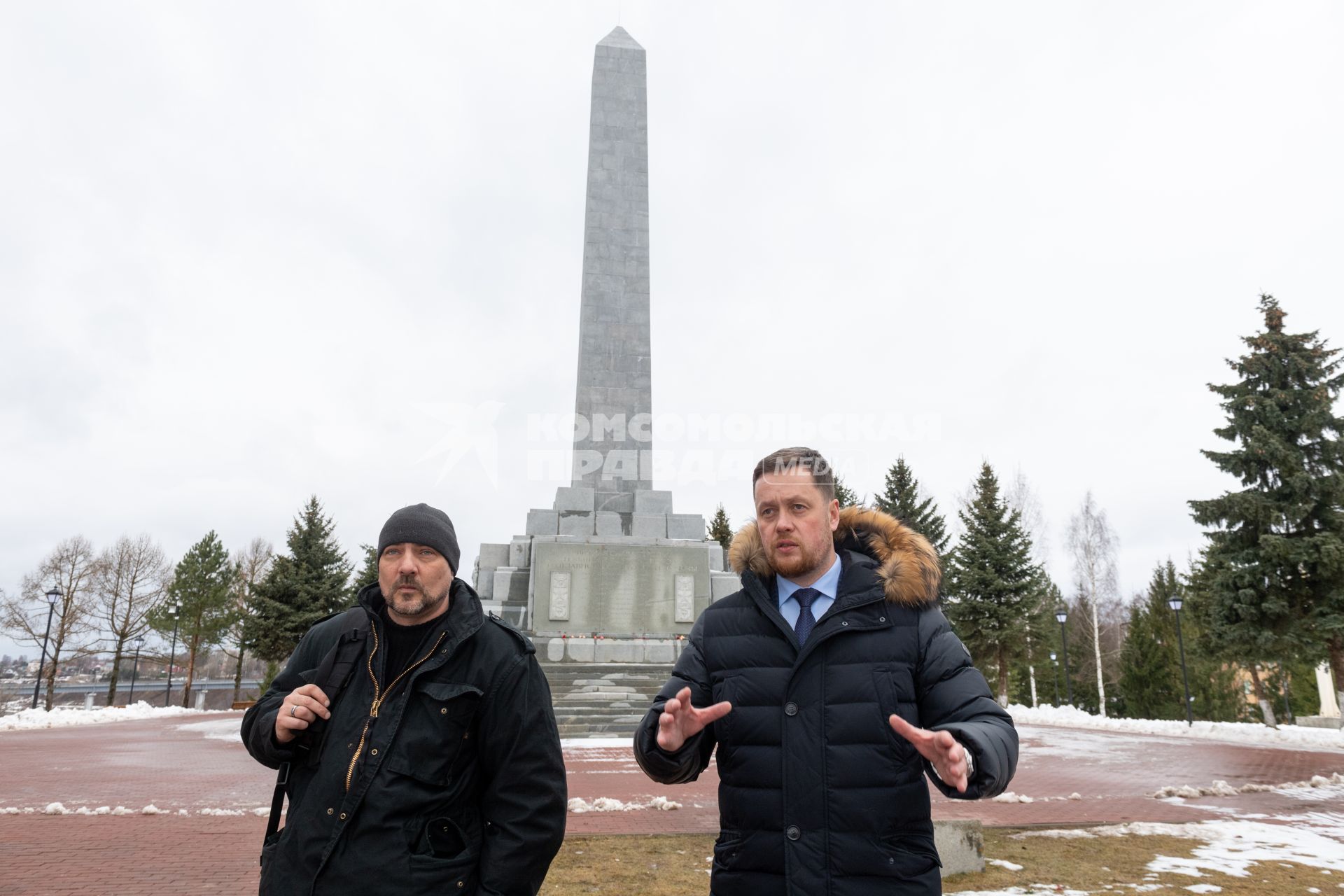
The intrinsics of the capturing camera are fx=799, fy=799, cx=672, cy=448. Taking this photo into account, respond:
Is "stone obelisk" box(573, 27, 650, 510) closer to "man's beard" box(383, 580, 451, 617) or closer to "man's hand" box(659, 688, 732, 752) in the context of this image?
"man's beard" box(383, 580, 451, 617)

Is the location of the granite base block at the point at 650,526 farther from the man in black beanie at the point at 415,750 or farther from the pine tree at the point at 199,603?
the pine tree at the point at 199,603

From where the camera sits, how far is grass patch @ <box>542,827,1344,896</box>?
17.2ft

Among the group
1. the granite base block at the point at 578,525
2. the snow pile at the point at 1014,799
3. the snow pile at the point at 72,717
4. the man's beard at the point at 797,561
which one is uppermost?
the granite base block at the point at 578,525

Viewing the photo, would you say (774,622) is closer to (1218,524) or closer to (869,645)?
(869,645)

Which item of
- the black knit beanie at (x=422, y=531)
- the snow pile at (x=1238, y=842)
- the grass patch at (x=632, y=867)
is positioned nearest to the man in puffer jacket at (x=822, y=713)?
the black knit beanie at (x=422, y=531)

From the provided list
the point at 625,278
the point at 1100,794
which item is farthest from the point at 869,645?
the point at 625,278

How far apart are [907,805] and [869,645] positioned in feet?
1.52

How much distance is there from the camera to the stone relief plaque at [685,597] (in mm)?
18781

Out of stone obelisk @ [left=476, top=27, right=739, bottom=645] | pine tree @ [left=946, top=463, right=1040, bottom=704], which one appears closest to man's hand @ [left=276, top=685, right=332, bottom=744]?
stone obelisk @ [left=476, top=27, right=739, bottom=645]

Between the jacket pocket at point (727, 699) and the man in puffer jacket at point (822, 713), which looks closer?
the man in puffer jacket at point (822, 713)

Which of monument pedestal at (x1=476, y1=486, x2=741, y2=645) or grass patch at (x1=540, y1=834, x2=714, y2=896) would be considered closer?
grass patch at (x1=540, y1=834, x2=714, y2=896)

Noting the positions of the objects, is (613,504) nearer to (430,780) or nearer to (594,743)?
(594,743)

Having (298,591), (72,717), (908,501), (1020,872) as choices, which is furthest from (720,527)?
(1020,872)

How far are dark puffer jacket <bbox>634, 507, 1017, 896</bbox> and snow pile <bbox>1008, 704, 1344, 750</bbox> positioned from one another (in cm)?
1715
